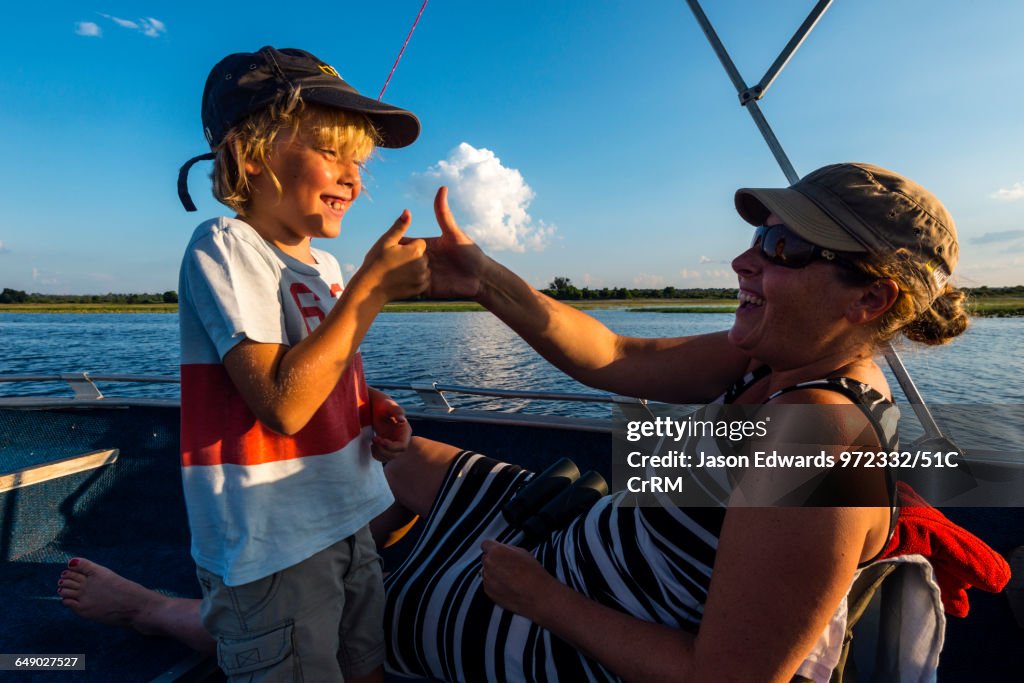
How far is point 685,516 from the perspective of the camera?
113cm

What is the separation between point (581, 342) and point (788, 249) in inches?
26.7

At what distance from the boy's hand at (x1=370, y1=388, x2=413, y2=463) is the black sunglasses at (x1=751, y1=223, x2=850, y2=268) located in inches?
36.3

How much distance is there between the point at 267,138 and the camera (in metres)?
1.28

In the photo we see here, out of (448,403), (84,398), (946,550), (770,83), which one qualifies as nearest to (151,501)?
(84,398)

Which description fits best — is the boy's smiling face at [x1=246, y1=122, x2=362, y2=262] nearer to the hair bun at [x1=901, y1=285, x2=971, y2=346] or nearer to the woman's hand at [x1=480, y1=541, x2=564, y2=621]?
the woman's hand at [x1=480, y1=541, x2=564, y2=621]

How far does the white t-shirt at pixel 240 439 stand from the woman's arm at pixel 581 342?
0.45 meters

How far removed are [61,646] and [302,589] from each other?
4.34ft

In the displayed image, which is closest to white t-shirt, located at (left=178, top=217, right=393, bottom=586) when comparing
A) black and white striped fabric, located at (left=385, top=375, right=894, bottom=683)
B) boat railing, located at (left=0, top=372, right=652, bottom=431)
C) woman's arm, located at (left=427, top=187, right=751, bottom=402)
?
black and white striped fabric, located at (left=385, top=375, right=894, bottom=683)

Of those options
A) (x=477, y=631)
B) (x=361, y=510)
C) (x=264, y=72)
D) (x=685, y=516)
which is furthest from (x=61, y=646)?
(x=685, y=516)

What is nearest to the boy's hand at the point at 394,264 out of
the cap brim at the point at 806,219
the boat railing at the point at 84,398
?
the cap brim at the point at 806,219

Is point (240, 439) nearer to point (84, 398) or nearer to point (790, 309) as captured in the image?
point (790, 309)

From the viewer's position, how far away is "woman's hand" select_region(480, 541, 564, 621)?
1220mm

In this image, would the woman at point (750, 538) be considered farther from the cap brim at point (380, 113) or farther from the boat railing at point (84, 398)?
the boat railing at point (84, 398)

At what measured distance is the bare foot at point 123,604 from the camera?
178 centimetres
